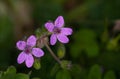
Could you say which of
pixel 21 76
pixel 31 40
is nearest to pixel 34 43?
pixel 31 40

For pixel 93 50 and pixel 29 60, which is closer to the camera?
pixel 29 60

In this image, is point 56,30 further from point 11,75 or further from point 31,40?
point 11,75

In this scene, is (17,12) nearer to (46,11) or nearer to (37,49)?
(46,11)

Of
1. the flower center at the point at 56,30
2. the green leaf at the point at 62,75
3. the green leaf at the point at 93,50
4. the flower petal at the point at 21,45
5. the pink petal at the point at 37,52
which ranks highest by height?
the flower center at the point at 56,30

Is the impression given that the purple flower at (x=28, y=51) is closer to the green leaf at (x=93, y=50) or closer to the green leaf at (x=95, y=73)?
the green leaf at (x=95, y=73)

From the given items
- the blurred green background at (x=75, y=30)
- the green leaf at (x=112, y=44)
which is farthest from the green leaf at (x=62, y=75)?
the green leaf at (x=112, y=44)

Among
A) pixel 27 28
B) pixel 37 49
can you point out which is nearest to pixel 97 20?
pixel 27 28
